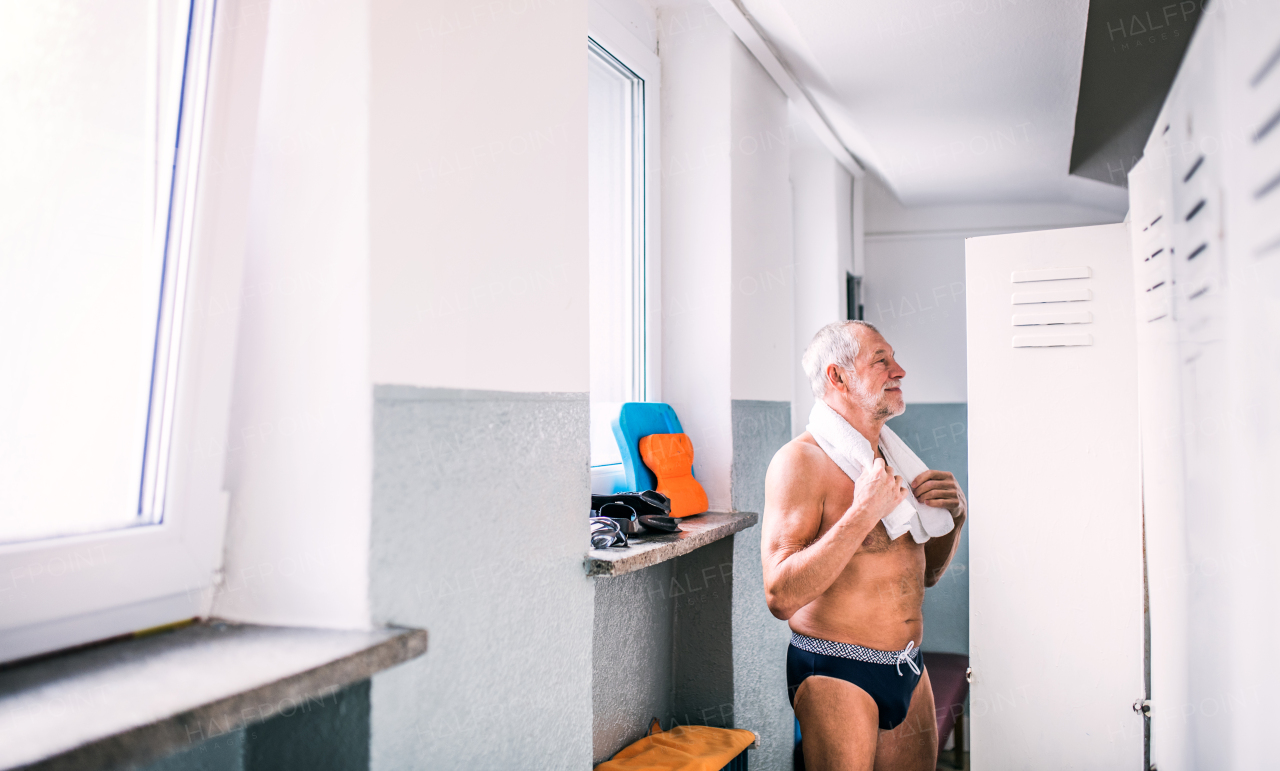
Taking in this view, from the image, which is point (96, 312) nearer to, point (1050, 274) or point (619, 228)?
point (619, 228)

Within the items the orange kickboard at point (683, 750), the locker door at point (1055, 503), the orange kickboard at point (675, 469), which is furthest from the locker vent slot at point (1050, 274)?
the orange kickboard at point (683, 750)

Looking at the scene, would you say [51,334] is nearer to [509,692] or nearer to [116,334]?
[116,334]

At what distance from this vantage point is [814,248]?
3770mm

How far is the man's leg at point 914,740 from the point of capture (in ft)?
6.14

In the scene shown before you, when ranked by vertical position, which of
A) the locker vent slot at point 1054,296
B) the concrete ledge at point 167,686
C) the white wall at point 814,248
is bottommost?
the concrete ledge at point 167,686

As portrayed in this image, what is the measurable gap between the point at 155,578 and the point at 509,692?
489 mm

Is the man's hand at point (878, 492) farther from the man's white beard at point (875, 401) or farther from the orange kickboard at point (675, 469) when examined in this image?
the orange kickboard at point (675, 469)

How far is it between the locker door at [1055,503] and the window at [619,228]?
3.15ft

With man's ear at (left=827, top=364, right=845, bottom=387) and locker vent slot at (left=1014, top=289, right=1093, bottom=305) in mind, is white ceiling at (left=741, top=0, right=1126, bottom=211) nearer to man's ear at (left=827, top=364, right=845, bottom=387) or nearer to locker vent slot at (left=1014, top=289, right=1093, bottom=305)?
locker vent slot at (left=1014, top=289, right=1093, bottom=305)

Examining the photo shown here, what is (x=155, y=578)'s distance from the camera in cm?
92

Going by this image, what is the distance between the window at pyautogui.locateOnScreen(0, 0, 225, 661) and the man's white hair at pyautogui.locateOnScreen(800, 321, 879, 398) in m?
1.44

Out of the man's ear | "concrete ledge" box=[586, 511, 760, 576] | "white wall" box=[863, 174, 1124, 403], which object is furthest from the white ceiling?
"concrete ledge" box=[586, 511, 760, 576]

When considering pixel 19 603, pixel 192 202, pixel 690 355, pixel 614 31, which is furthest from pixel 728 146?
pixel 19 603

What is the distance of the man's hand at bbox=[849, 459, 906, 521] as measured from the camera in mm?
1682
